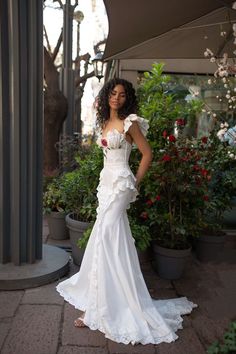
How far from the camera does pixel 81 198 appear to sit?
4.29 metres

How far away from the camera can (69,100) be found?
8359 millimetres

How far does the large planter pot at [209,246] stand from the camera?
14.5 feet

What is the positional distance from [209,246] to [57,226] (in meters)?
2.09

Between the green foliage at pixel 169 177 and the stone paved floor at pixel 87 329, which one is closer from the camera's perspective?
the stone paved floor at pixel 87 329

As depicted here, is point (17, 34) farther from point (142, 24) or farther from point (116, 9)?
point (142, 24)

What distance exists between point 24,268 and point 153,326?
1.52m

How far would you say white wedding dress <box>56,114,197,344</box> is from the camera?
8.91 ft

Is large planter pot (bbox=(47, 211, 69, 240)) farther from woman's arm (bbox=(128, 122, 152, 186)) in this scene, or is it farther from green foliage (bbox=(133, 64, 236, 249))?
woman's arm (bbox=(128, 122, 152, 186))

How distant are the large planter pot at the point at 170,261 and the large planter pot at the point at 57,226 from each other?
1.58 m

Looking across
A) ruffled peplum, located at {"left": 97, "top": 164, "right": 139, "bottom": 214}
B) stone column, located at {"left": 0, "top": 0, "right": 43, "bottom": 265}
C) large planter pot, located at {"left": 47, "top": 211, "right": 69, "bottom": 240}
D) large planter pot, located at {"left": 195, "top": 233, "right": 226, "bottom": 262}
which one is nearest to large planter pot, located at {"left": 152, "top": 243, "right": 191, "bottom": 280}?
large planter pot, located at {"left": 195, "top": 233, "right": 226, "bottom": 262}

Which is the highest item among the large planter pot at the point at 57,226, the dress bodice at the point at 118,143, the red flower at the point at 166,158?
the dress bodice at the point at 118,143

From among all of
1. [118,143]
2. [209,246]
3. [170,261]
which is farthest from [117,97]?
[209,246]

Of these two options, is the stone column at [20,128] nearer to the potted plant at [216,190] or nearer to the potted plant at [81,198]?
the potted plant at [81,198]

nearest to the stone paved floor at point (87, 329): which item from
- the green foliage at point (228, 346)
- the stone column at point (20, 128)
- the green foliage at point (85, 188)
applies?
the green foliage at point (228, 346)
